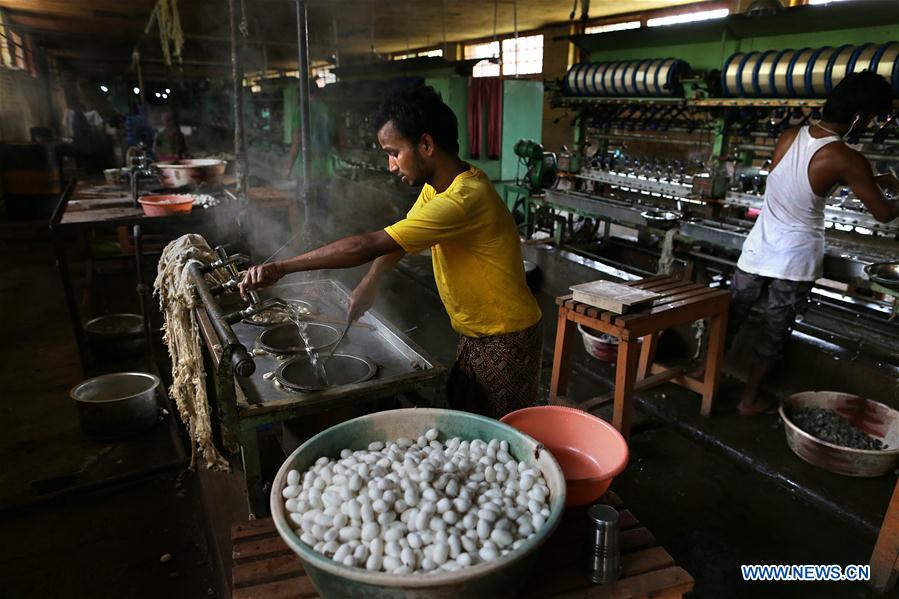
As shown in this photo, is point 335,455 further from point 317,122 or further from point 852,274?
point 317,122

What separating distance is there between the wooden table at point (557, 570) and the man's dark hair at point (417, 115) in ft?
4.22

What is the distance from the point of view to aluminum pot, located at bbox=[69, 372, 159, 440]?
11.4 ft

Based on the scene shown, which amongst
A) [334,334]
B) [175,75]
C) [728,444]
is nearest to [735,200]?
[728,444]

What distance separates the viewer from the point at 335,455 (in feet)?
5.02

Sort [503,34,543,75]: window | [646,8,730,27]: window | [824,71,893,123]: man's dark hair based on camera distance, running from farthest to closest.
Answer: [503,34,543,75]: window
[646,8,730,27]: window
[824,71,893,123]: man's dark hair

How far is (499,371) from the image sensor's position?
88.6 inches

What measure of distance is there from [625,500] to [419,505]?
2.10 m

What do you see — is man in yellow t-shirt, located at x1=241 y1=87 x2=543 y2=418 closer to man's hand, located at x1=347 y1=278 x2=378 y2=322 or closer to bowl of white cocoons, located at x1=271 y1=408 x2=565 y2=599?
man's hand, located at x1=347 y1=278 x2=378 y2=322

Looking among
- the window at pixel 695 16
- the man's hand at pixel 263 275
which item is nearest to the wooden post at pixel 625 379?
the man's hand at pixel 263 275

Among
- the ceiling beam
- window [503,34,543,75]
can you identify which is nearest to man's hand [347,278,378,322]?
the ceiling beam

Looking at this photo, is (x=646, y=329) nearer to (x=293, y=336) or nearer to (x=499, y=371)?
(x=499, y=371)

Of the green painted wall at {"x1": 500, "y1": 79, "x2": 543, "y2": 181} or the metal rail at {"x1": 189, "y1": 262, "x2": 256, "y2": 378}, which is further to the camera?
the green painted wall at {"x1": 500, "y1": 79, "x2": 543, "y2": 181}

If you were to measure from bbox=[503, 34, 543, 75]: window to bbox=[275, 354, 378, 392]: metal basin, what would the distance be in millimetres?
10991

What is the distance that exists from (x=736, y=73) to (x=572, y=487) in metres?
4.50
